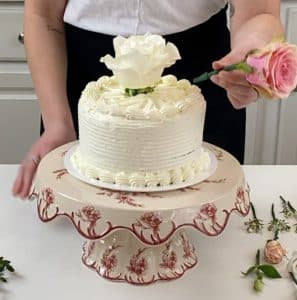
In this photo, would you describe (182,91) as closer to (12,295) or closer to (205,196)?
(205,196)

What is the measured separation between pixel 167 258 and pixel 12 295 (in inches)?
7.8

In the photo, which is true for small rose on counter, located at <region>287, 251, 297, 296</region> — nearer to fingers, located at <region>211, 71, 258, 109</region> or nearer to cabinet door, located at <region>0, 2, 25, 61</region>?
fingers, located at <region>211, 71, 258, 109</region>

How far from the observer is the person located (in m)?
1.19

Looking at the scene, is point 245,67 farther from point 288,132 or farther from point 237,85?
point 288,132

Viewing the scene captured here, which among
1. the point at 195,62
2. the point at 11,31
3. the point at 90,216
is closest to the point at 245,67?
the point at 90,216

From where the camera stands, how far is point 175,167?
0.90 metres

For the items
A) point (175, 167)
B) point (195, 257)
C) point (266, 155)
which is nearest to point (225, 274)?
point (195, 257)

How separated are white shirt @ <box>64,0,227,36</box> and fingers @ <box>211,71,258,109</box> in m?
0.37

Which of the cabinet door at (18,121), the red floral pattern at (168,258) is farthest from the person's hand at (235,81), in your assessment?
the cabinet door at (18,121)

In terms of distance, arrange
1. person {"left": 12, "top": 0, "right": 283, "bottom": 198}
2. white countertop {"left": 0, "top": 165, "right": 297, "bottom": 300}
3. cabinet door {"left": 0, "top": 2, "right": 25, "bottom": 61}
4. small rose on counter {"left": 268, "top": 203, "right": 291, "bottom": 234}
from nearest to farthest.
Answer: white countertop {"left": 0, "top": 165, "right": 297, "bottom": 300}, small rose on counter {"left": 268, "top": 203, "right": 291, "bottom": 234}, person {"left": 12, "top": 0, "right": 283, "bottom": 198}, cabinet door {"left": 0, "top": 2, "right": 25, "bottom": 61}

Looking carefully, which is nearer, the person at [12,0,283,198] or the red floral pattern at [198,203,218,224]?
the red floral pattern at [198,203,218,224]

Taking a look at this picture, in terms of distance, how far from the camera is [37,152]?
1.14m

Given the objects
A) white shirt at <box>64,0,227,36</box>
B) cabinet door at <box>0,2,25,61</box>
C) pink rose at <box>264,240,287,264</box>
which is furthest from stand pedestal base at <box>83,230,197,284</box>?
cabinet door at <box>0,2,25,61</box>

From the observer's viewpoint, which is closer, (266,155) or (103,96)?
(103,96)
